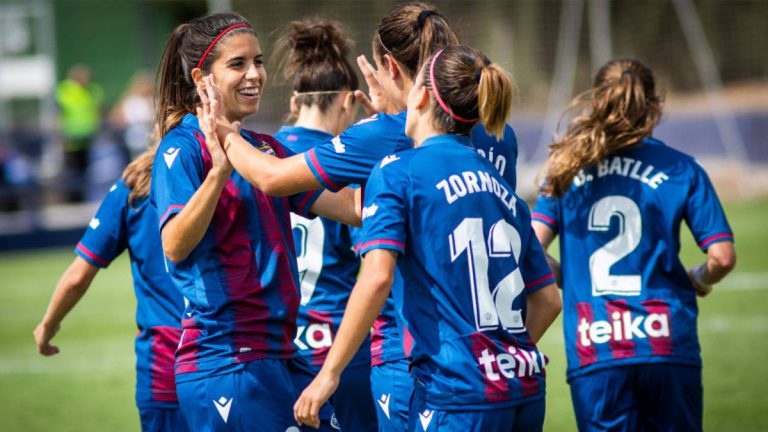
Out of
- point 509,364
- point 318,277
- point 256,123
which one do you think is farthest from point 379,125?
point 256,123

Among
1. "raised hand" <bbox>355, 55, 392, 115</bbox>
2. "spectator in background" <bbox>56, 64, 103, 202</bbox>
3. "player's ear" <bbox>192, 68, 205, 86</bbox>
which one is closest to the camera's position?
"player's ear" <bbox>192, 68, 205, 86</bbox>

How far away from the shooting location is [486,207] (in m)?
3.22

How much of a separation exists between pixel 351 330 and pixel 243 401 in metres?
0.54

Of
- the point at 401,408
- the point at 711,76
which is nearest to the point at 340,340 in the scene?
the point at 401,408

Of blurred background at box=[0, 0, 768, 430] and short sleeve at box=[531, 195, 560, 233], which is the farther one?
blurred background at box=[0, 0, 768, 430]

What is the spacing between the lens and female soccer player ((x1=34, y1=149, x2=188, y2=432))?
446 centimetres

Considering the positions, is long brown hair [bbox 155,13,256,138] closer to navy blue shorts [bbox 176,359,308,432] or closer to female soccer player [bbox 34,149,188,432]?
female soccer player [bbox 34,149,188,432]

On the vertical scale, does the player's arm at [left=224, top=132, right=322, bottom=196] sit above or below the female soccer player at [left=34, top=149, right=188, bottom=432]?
above

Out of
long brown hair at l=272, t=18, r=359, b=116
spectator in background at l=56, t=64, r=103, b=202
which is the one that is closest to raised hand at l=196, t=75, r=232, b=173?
long brown hair at l=272, t=18, r=359, b=116

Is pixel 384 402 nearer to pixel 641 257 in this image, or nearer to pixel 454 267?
pixel 454 267

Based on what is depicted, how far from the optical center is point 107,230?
4.54 m

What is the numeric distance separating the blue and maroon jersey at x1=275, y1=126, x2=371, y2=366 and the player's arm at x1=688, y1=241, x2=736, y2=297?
1567 mm

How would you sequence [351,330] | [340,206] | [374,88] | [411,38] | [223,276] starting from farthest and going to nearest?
[374,88] → [340,206] → [411,38] → [223,276] → [351,330]

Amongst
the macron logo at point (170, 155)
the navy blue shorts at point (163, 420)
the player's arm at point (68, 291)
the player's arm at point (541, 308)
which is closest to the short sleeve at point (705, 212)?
the player's arm at point (541, 308)
